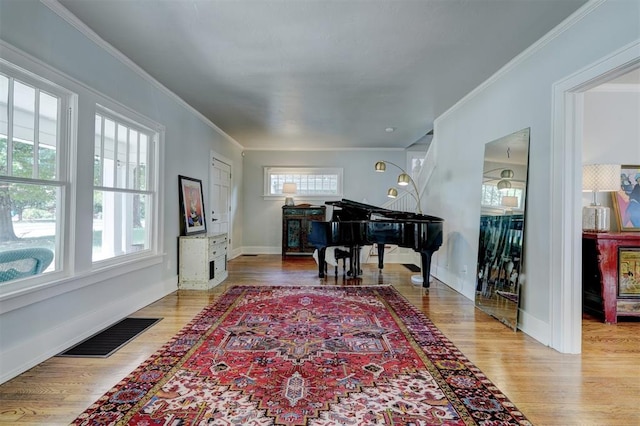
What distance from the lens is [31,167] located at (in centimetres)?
218

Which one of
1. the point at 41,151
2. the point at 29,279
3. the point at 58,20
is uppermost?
the point at 58,20

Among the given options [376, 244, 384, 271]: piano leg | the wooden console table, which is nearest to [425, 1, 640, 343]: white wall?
the wooden console table

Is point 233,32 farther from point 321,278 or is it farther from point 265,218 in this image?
point 265,218

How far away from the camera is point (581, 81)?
2246 mm

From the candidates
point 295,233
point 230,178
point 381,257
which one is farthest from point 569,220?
point 230,178

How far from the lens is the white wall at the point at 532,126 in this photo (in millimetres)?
2133

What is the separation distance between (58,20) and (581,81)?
3.80 m

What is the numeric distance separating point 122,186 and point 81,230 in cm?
79

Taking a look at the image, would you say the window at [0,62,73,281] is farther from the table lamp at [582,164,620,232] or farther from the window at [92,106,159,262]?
the table lamp at [582,164,620,232]

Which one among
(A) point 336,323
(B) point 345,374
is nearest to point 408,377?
(B) point 345,374

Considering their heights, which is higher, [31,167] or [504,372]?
[31,167]

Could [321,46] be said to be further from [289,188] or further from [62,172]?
[289,188]

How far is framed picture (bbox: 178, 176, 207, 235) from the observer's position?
436 cm

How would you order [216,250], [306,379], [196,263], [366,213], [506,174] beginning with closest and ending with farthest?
[306,379], [506,174], [196,263], [216,250], [366,213]
